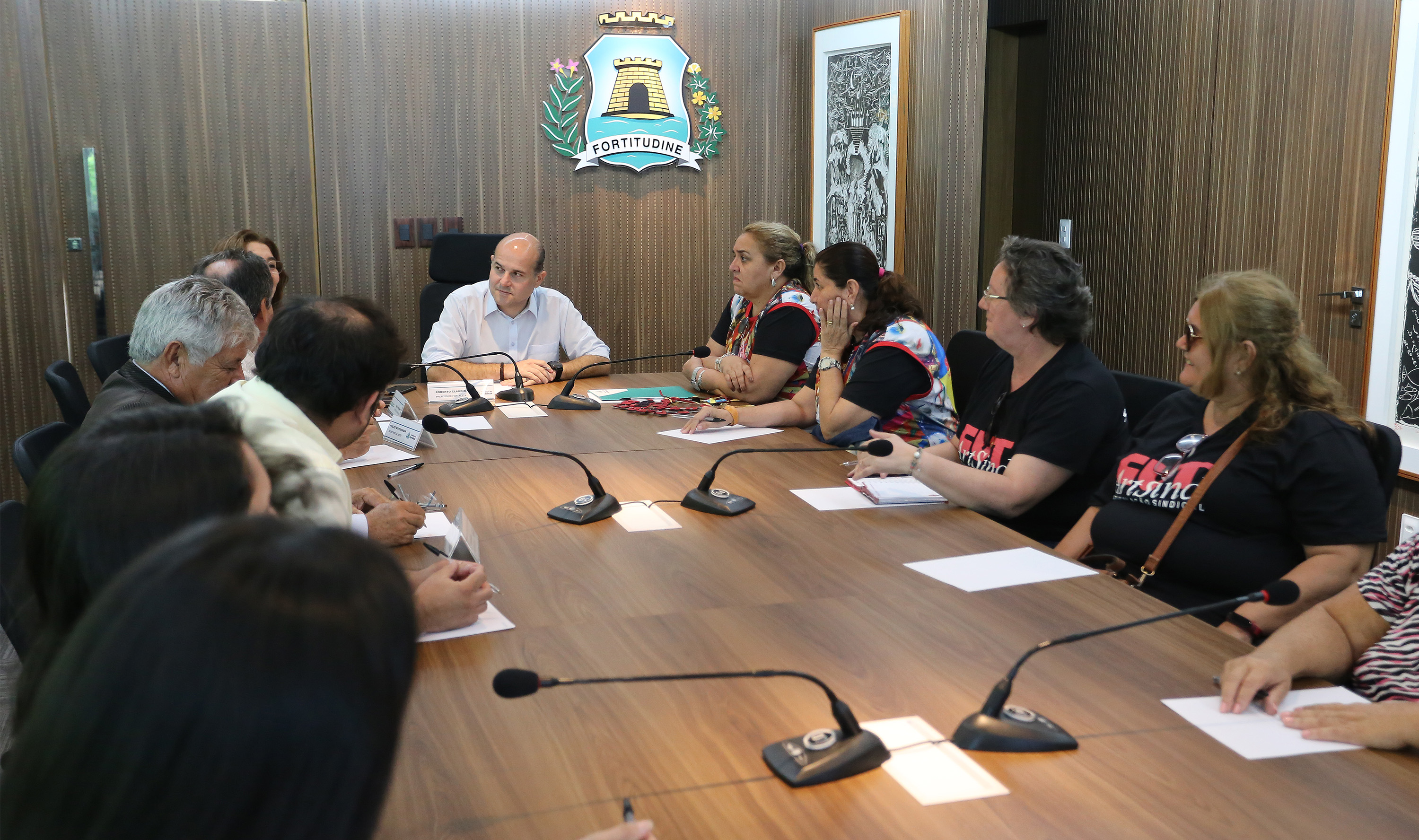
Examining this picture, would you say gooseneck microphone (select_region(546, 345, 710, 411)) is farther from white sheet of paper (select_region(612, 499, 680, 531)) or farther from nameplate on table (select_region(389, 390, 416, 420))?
white sheet of paper (select_region(612, 499, 680, 531))

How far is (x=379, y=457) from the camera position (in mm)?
3127

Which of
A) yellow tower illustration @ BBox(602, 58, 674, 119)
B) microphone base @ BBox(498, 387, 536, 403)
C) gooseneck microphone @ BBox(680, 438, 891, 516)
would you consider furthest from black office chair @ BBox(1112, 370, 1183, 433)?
yellow tower illustration @ BBox(602, 58, 674, 119)

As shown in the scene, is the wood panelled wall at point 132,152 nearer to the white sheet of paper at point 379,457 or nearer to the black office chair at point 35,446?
the white sheet of paper at point 379,457

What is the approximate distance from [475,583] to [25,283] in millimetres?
4321

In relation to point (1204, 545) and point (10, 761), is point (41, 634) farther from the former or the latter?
point (1204, 545)

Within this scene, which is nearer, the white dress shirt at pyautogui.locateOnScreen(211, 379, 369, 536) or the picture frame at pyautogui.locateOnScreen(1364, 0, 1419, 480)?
the white dress shirt at pyautogui.locateOnScreen(211, 379, 369, 536)

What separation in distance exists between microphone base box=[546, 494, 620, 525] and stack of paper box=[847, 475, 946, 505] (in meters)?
0.59

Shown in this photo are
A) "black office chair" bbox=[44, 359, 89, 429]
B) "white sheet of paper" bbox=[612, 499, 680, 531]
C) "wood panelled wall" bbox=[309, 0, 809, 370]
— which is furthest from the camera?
"wood panelled wall" bbox=[309, 0, 809, 370]

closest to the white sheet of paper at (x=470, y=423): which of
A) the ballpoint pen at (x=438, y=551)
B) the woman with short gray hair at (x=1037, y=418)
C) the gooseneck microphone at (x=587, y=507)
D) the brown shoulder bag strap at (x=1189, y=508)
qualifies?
the gooseneck microphone at (x=587, y=507)

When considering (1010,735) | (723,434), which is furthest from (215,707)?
(723,434)

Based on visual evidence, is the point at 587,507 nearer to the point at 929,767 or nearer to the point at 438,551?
the point at 438,551

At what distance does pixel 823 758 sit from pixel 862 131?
456 centimetres

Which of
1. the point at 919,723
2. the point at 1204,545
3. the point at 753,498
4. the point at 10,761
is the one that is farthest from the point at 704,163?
the point at 10,761

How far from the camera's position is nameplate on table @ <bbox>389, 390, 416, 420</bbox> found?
11.6 ft
